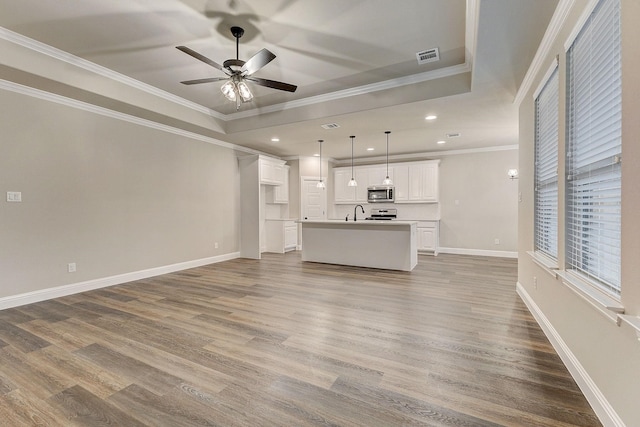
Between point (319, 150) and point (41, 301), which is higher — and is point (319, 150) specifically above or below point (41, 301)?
above

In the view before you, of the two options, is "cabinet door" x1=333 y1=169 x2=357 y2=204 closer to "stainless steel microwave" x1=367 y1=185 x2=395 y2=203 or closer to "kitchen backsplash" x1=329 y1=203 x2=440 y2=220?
"kitchen backsplash" x1=329 y1=203 x2=440 y2=220

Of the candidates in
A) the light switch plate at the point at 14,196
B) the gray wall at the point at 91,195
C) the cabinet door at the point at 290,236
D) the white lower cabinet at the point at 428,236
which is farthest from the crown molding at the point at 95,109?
the white lower cabinet at the point at 428,236

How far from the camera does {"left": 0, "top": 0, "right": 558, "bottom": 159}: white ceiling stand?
101 inches

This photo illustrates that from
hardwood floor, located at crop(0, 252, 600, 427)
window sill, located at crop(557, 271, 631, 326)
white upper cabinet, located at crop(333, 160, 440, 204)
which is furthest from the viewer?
white upper cabinet, located at crop(333, 160, 440, 204)

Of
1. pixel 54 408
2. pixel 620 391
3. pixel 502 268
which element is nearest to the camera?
pixel 620 391

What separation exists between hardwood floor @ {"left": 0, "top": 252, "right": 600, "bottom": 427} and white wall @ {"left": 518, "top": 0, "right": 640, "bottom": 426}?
16cm

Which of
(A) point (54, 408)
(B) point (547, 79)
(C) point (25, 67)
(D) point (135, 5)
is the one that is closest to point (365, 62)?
(B) point (547, 79)

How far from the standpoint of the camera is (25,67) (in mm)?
3064

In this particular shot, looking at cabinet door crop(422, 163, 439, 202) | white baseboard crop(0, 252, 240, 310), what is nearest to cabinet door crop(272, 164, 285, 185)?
white baseboard crop(0, 252, 240, 310)

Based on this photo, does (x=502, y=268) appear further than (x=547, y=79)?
Yes

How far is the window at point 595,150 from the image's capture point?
1.53 meters

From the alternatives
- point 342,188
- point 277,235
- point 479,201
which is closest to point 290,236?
point 277,235

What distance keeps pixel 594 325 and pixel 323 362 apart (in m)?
1.73

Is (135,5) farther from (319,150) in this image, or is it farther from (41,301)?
(319,150)
